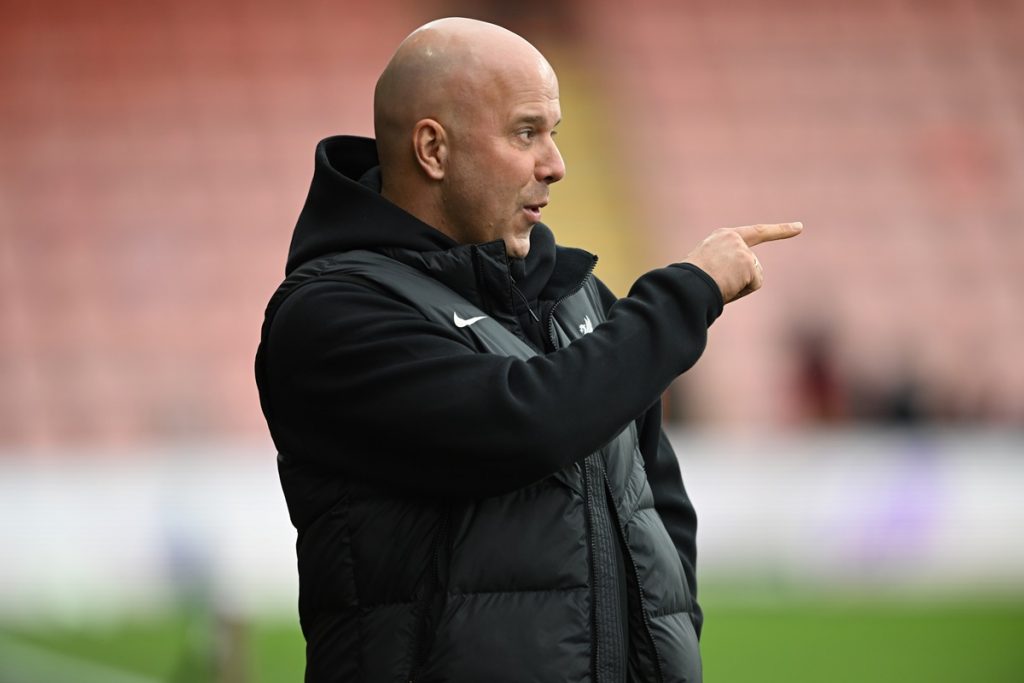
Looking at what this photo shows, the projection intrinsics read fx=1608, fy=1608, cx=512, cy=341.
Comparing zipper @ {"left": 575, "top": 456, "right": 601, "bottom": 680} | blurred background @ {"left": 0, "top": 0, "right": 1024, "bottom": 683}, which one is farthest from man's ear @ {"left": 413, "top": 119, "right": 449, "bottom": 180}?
blurred background @ {"left": 0, "top": 0, "right": 1024, "bottom": 683}

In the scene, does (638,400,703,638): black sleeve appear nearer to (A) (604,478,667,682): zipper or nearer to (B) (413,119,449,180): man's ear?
(A) (604,478,667,682): zipper

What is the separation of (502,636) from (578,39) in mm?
11457

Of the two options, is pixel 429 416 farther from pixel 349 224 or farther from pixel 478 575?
pixel 349 224

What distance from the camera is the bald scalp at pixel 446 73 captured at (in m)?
2.25

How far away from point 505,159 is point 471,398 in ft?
1.31

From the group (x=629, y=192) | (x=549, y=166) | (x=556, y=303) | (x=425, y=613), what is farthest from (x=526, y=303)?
(x=629, y=192)

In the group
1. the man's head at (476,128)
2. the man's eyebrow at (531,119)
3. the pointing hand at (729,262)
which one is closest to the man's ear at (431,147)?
the man's head at (476,128)

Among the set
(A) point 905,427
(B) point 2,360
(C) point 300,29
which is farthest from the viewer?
(C) point 300,29

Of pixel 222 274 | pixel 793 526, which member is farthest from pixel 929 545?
pixel 222 274

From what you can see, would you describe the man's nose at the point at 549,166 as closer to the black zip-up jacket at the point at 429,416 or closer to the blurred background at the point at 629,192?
the black zip-up jacket at the point at 429,416

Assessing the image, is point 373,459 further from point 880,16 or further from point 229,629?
point 880,16

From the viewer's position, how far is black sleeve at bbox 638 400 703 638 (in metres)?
2.55

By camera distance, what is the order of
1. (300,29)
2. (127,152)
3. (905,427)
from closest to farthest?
1. (905,427)
2. (127,152)
3. (300,29)

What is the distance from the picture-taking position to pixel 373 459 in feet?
6.88
